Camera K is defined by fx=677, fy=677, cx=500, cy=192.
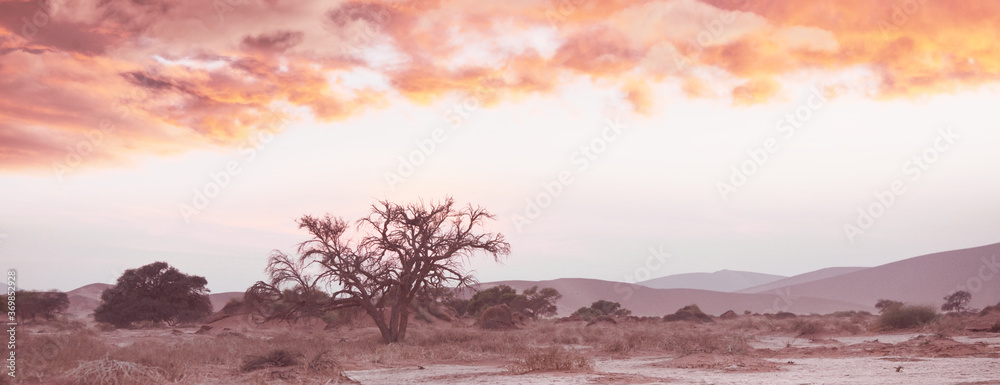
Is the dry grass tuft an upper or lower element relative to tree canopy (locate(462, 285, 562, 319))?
lower

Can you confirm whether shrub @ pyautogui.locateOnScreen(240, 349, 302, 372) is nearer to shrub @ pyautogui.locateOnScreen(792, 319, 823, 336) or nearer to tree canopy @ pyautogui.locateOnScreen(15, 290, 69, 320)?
shrub @ pyautogui.locateOnScreen(792, 319, 823, 336)

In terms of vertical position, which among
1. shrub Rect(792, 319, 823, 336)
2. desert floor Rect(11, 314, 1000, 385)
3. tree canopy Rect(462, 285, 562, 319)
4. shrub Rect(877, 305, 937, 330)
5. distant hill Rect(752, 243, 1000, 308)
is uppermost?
distant hill Rect(752, 243, 1000, 308)

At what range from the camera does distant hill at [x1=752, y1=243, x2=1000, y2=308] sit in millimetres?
122438

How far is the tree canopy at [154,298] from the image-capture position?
45.3 meters

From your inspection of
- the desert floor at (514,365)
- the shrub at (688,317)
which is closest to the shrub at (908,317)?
the desert floor at (514,365)

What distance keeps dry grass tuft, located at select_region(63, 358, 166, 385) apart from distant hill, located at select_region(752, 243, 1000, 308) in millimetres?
127930

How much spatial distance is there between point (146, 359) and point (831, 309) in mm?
132886

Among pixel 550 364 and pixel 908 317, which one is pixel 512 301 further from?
pixel 550 364

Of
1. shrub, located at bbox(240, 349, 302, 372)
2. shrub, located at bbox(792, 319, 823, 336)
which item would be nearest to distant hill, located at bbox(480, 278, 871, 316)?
shrub, located at bbox(792, 319, 823, 336)

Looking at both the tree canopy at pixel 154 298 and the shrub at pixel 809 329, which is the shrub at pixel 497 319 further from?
the tree canopy at pixel 154 298

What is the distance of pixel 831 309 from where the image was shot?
126312 millimetres

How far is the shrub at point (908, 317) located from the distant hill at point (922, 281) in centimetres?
9631

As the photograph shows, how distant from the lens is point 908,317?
31.7 m

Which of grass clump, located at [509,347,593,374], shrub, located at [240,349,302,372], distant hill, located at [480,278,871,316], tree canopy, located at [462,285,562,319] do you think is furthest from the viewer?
distant hill, located at [480,278,871,316]
